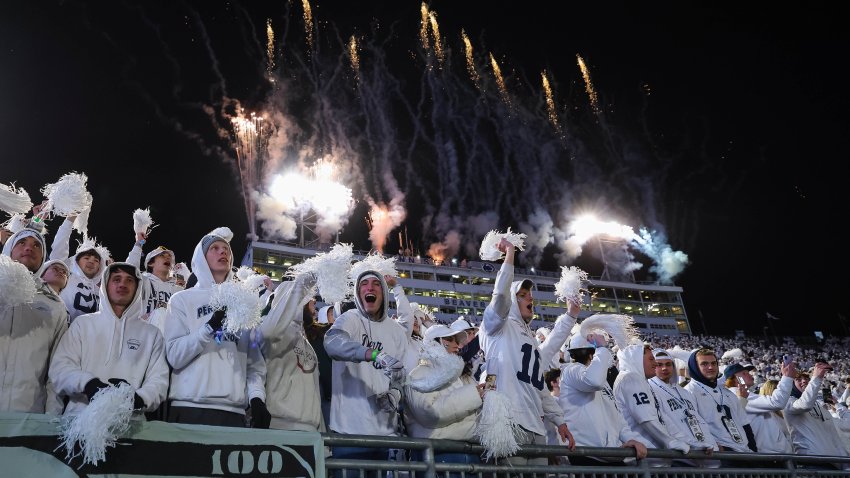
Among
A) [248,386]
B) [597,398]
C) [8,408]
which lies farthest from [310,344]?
[597,398]

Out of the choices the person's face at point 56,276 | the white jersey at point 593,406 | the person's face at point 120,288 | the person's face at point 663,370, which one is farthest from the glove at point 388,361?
the person's face at point 663,370

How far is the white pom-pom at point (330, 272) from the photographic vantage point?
363 centimetres

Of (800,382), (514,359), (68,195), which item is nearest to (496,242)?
(514,359)

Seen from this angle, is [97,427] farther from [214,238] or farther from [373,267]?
[373,267]

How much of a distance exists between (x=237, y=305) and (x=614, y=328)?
4.21m

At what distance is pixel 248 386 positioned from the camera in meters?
3.75

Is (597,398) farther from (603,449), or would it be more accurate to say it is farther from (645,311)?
(645,311)

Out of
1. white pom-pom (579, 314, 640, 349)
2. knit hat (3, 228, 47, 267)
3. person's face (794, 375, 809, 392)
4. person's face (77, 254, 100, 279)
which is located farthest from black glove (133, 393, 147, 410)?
person's face (794, 375, 809, 392)

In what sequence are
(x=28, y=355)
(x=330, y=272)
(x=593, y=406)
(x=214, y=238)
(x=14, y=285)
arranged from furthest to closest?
(x=593, y=406) < (x=214, y=238) < (x=330, y=272) < (x=28, y=355) < (x=14, y=285)

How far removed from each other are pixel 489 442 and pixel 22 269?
2.94 metres

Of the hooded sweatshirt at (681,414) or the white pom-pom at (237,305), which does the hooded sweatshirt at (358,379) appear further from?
the hooded sweatshirt at (681,414)

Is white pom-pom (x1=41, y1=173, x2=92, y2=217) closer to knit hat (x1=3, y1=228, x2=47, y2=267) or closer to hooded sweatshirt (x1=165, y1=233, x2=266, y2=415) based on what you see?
knit hat (x1=3, y1=228, x2=47, y2=267)

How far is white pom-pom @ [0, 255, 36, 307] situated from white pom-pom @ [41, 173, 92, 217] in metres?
3.24

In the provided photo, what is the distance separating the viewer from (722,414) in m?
6.25
